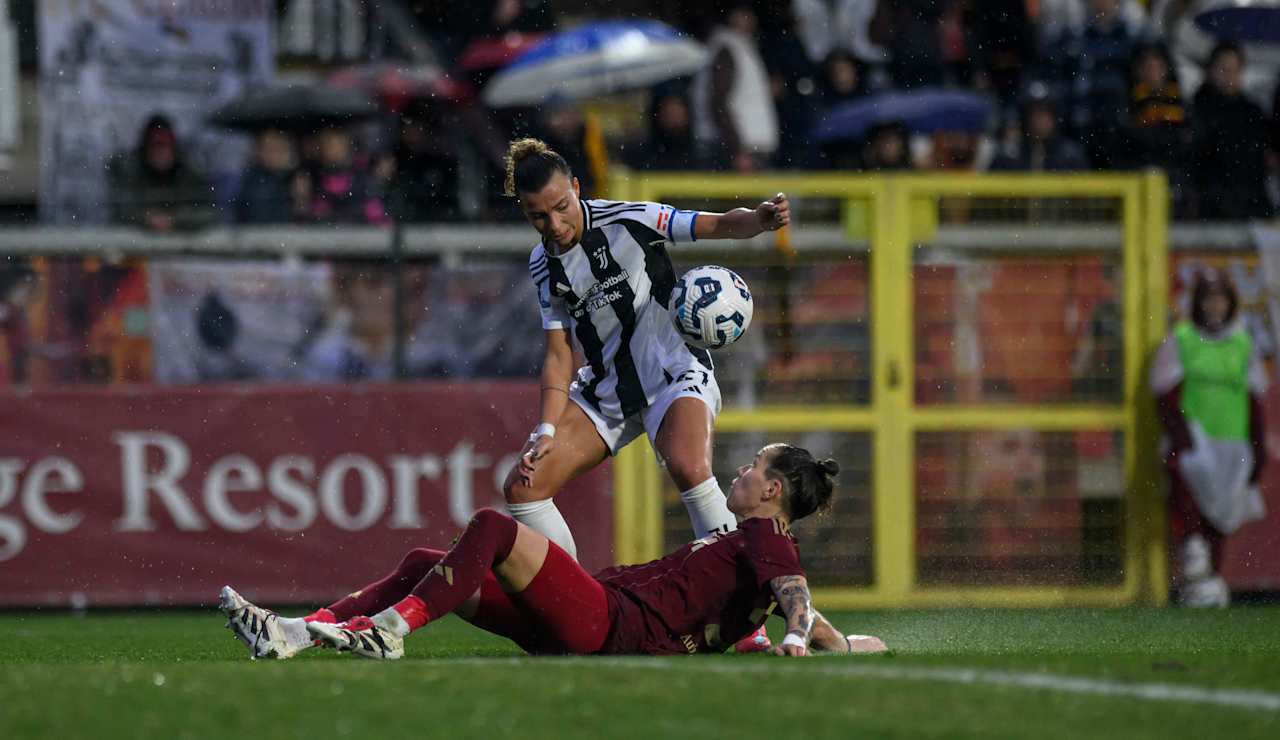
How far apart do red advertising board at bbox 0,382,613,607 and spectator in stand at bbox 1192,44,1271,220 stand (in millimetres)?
4917

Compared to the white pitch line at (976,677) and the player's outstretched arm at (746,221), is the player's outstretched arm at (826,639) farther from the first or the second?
the player's outstretched arm at (746,221)

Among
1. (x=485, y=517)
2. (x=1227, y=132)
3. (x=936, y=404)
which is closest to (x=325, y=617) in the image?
(x=485, y=517)

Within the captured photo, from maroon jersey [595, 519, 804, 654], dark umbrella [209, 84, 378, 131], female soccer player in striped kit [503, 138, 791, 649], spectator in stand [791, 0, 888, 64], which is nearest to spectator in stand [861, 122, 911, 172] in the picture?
spectator in stand [791, 0, 888, 64]

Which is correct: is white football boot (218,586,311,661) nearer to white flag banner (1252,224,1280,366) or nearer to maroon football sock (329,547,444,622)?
maroon football sock (329,547,444,622)

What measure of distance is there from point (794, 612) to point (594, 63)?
7756mm

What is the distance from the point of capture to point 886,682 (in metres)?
5.00

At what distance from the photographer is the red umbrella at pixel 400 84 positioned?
535 inches

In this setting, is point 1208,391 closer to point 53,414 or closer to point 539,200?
point 539,200

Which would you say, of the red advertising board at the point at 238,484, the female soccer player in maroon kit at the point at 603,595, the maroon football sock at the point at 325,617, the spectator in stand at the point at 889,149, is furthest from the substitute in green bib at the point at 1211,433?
the maroon football sock at the point at 325,617

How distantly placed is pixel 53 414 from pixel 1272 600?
738 cm

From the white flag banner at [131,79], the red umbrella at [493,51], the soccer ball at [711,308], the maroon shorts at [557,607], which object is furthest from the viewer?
the red umbrella at [493,51]

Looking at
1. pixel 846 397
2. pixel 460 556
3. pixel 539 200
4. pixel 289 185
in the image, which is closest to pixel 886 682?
pixel 460 556

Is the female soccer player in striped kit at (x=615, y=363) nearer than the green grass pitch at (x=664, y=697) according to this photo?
No

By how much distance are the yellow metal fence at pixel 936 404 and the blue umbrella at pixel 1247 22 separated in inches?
106
